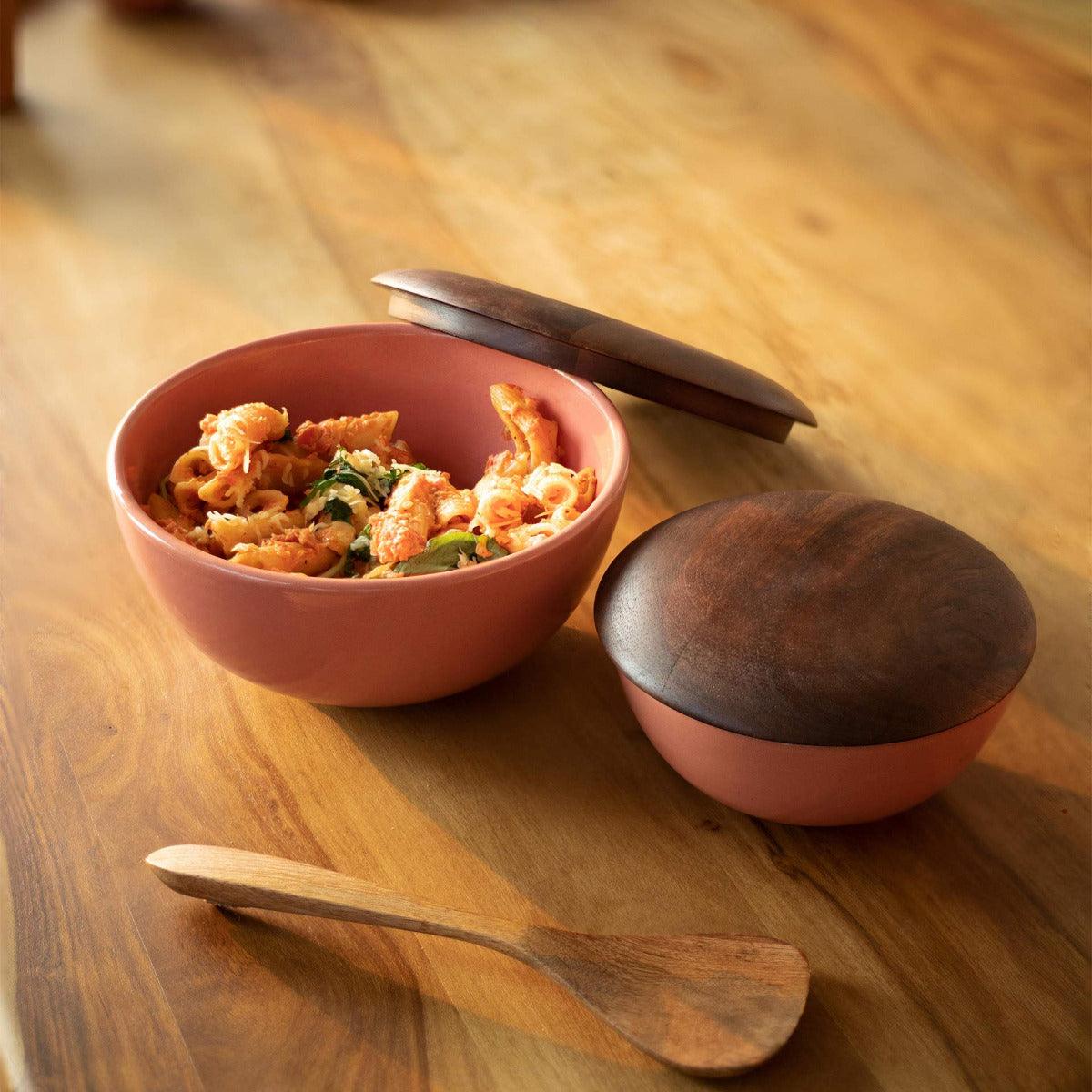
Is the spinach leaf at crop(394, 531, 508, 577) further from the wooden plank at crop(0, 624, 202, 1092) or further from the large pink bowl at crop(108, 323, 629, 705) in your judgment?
the wooden plank at crop(0, 624, 202, 1092)

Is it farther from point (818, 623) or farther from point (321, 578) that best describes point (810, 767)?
point (321, 578)

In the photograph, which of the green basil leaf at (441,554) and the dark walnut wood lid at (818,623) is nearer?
the dark walnut wood lid at (818,623)

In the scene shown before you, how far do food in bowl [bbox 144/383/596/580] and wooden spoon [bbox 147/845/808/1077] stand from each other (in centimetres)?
19

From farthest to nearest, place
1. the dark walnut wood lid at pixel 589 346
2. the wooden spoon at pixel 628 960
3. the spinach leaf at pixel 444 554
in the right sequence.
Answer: the dark walnut wood lid at pixel 589 346 < the spinach leaf at pixel 444 554 < the wooden spoon at pixel 628 960

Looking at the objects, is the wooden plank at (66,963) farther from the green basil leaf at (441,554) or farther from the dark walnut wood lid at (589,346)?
the dark walnut wood lid at (589,346)

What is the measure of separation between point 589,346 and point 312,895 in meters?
0.42

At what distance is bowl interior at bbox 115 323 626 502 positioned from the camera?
919mm

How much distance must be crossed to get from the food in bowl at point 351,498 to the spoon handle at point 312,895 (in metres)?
0.18

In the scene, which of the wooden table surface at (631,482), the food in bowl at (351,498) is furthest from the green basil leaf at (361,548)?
the wooden table surface at (631,482)

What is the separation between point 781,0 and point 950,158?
0.62 meters

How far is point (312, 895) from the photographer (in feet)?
2.31

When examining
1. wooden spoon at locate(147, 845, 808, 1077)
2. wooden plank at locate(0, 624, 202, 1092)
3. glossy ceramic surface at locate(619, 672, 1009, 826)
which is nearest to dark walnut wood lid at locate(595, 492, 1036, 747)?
glossy ceramic surface at locate(619, 672, 1009, 826)

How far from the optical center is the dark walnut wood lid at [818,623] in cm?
69

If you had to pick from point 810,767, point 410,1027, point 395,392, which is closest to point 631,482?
point 395,392
